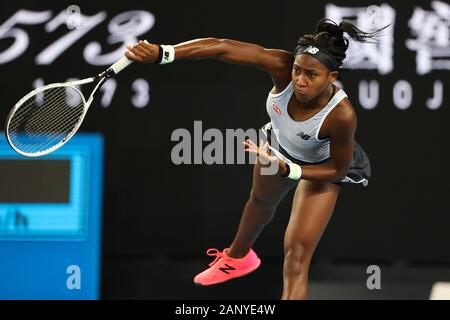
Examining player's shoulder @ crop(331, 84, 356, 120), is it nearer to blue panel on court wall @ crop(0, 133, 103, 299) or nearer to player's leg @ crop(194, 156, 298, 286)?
player's leg @ crop(194, 156, 298, 286)

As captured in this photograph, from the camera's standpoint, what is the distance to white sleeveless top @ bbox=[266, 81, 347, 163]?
427cm

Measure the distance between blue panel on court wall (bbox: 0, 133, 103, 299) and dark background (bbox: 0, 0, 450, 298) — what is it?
1.47ft

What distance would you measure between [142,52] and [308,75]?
2.25 feet

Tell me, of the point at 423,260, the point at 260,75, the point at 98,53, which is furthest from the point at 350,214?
the point at 98,53

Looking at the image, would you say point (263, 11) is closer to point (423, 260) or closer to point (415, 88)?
point (415, 88)

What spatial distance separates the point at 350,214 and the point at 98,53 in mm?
1692

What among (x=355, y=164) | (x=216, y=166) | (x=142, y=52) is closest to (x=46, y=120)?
(x=142, y=52)

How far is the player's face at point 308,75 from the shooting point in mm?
4109

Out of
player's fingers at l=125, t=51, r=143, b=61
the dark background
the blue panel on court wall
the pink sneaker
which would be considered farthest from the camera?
the dark background

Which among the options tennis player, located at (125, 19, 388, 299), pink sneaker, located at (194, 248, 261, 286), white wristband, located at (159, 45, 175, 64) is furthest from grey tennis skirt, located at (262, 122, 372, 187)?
white wristband, located at (159, 45, 175, 64)

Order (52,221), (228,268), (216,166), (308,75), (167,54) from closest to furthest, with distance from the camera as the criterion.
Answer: (167,54), (308,75), (228,268), (52,221), (216,166)

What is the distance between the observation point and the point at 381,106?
579 centimetres

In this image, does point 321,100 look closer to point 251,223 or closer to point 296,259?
point 296,259

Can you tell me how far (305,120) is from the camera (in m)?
4.30
